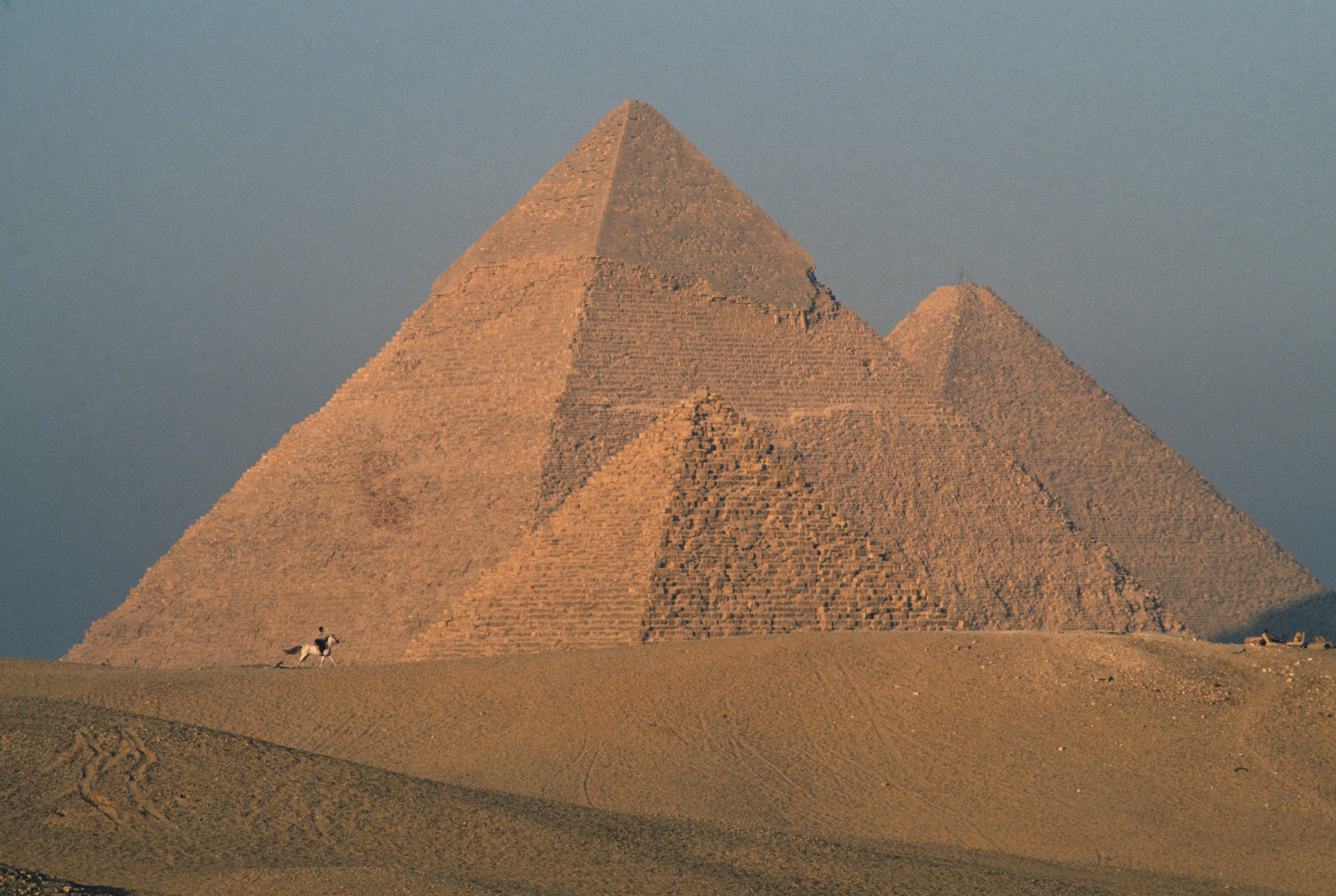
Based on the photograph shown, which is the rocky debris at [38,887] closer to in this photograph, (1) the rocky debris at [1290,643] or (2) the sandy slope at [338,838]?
(2) the sandy slope at [338,838]

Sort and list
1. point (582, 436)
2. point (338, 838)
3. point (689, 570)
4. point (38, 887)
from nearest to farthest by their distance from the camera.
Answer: point (38, 887) < point (338, 838) < point (689, 570) < point (582, 436)

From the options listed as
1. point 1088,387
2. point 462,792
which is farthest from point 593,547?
point 1088,387

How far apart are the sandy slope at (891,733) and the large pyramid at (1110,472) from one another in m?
32.1

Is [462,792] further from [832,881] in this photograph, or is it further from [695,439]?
[695,439]

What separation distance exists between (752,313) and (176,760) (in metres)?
30.1

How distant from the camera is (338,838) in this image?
12648 mm

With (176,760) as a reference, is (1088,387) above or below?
above

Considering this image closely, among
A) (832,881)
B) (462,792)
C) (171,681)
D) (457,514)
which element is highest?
(457,514)

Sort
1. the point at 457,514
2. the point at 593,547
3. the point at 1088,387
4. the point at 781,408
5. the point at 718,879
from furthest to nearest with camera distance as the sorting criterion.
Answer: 1. the point at 1088,387
2. the point at 781,408
3. the point at 457,514
4. the point at 593,547
5. the point at 718,879

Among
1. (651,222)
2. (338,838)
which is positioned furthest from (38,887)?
(651,222)

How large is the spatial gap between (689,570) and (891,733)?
20.0ft

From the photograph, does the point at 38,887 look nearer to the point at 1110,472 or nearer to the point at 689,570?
the point at 689,570

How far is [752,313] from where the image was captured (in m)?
42.7

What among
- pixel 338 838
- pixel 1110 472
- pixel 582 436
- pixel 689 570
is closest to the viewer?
pixel 338 838
